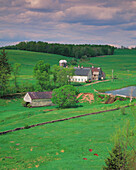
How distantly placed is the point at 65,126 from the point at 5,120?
17.0 m

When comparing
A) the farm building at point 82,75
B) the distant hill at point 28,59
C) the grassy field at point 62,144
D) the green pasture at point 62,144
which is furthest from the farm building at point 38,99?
the distant hill at point 28,59

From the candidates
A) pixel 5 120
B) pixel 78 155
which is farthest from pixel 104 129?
pixel 5 120

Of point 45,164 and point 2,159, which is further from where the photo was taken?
point 2,159

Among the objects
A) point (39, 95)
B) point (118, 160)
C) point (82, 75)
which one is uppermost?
point (118, 160)

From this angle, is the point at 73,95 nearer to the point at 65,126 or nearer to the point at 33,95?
the point at 33,95

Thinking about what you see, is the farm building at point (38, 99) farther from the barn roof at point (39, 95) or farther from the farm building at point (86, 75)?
the farm building at point (86, 75)

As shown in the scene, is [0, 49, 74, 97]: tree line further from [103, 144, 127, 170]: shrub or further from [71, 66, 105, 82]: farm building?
[103, 144, 127, 170]: shrub

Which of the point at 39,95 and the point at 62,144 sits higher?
the point at 62,144

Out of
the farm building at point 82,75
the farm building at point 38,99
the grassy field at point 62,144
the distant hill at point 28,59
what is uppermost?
the distant hill at point 28,59

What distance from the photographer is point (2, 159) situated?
947 inches

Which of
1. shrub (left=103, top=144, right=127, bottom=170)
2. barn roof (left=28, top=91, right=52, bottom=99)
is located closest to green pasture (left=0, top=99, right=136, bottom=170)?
shrub (left=103, top=144, right=127, bottom=170)

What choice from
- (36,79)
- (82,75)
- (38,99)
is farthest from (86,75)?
(38,99)

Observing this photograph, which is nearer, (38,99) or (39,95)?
(38,99)

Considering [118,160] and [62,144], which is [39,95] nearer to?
[62,144]
